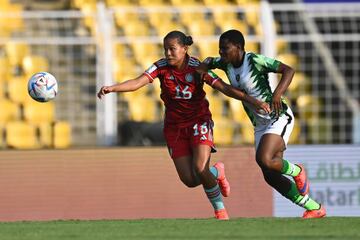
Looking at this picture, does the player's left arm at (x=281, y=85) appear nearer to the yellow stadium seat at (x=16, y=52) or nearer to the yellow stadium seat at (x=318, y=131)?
the yellow stadium seat at (x=318, y=131)

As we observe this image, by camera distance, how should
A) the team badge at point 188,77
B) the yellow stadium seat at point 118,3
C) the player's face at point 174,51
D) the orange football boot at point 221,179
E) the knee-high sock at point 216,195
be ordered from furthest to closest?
the yellow stadium seat at point 118,3 → the orange football boot at point 221,179 → the knee-high sock at point 216,195 → the team badge at point 188,77 → the player's face at point 174,51

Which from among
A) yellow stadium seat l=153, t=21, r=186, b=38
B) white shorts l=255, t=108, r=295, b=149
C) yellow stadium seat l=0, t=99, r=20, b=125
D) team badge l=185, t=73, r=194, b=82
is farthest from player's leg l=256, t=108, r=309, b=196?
yellow stadium seat l=0, t=99, r=20, b=125

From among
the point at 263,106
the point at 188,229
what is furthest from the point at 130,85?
the point at 188,229

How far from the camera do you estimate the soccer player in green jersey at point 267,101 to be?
8.92m

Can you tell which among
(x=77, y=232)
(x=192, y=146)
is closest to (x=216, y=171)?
(x=192, y=146)

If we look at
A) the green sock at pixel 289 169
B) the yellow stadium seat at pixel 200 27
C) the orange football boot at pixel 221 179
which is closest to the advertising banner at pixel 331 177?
the yellow stadium seat at pixel 200 27

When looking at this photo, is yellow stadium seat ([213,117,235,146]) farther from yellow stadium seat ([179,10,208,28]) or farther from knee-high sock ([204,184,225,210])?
knee-high sock ([204,184,225,210])

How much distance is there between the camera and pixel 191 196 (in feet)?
39.9

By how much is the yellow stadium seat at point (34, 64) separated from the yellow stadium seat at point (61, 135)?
0.92 meters

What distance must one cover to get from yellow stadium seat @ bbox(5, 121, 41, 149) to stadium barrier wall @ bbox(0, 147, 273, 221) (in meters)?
0.52

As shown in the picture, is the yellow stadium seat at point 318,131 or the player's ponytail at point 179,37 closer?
the player's ponytail at point 179,37

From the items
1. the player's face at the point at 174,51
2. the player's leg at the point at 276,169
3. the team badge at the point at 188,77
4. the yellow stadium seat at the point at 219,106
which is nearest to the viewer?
the player's leg at the point at 276,169

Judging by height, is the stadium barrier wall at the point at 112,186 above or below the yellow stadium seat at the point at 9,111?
below

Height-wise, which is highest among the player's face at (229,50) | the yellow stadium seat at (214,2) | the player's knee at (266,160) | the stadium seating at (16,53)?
the yellow stadium seat at (214,2)
